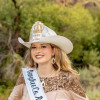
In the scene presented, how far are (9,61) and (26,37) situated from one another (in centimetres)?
116

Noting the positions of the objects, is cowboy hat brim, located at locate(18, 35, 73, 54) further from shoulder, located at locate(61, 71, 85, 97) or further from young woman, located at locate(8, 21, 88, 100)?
shoulder, located at locate(61, 71, 85, 97)

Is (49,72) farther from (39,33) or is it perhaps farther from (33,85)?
(39,33)

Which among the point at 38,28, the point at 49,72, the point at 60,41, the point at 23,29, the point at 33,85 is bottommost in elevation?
the point at 33,85

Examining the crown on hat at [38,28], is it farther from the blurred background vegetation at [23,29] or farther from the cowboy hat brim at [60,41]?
the blurred background vegetation at [23,29]

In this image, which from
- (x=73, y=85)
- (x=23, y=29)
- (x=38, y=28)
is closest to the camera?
(x=73, y=85)

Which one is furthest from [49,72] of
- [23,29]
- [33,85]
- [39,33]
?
[23,29]

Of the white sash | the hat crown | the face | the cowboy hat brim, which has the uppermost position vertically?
the hat crown

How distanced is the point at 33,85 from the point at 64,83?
360 mm

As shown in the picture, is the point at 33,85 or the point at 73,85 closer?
the point at 73,85

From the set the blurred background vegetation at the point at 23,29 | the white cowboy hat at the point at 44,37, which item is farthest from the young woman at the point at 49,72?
the blurred background vegetation at the point at 23,29

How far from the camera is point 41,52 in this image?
2354 millimetres

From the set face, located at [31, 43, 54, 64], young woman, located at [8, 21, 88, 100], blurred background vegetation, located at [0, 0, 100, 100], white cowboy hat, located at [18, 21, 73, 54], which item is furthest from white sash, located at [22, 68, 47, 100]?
blurred background vegetation, located at [0, 0, 100, 100]

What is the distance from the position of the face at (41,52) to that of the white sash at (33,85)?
0.63 ft

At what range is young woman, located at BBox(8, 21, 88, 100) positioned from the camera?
2.22 meters
